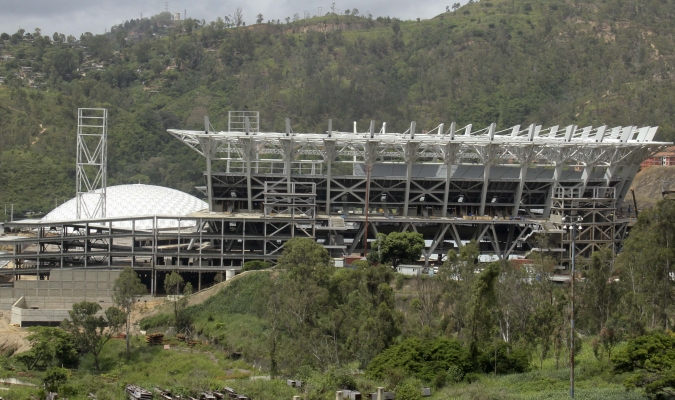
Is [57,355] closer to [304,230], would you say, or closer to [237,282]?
[237,282]

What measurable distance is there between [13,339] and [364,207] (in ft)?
98.0

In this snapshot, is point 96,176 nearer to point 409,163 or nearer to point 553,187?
point 409,163

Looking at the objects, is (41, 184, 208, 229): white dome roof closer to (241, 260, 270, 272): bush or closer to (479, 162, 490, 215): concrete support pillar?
(241, 260, 270, 272): bush

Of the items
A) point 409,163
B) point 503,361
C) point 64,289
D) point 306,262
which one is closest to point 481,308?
point 503,361

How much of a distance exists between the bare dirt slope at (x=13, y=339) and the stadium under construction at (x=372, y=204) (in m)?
8.31

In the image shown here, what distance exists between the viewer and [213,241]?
7675 centimetres

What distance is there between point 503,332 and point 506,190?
28896mm

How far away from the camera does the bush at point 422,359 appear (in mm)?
46406

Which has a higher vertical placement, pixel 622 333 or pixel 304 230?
pixel 304 230

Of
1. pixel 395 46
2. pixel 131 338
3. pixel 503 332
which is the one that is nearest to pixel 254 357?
pixel 131 338

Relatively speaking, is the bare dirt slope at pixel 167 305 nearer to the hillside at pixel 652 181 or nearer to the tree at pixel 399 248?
the tree at pixel 399 248

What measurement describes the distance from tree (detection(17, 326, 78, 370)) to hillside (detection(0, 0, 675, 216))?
60549mm

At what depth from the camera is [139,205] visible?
91.8m

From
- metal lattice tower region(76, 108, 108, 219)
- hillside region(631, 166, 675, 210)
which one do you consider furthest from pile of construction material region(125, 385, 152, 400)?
hillside region(631, 166, 675, 210)
